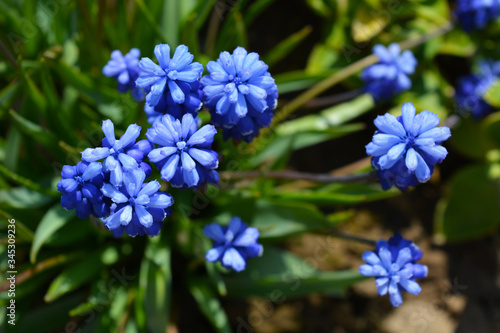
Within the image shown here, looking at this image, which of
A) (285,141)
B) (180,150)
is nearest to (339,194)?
(285,141)

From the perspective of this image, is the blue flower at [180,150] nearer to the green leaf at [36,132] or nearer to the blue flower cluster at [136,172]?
the blue flower cluster at [136,172]

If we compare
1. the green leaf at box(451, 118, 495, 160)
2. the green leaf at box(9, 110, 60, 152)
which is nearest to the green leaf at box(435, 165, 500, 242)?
the green leaf at box(451, 118, 495, 160)

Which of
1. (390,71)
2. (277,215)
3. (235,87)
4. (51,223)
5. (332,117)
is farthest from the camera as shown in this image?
(332,117)

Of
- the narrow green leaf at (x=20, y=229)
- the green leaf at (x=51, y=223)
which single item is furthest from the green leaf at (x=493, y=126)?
the narrow green leaf at (x=20, y=229)

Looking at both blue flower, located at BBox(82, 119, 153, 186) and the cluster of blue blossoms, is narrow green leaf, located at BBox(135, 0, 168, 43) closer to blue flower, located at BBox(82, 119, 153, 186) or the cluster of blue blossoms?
the cluster of blue blossoms

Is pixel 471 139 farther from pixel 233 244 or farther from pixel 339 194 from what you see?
pixel 233 244

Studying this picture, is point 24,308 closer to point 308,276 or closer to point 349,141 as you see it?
point 308,276
